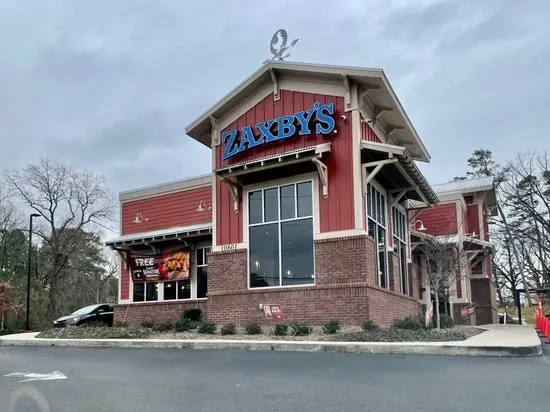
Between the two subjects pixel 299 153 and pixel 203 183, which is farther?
pixel 203 183

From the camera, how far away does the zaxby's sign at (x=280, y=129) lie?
18.5 metres

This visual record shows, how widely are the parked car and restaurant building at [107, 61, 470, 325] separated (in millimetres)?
8453

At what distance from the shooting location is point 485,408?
263 inches

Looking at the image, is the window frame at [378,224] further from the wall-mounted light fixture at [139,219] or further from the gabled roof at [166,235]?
the wall-mounted light fixture at [139,219]

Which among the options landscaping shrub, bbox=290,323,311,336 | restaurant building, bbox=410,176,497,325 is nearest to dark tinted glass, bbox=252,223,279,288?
landscaping shrub, bbox=290,323,311,336

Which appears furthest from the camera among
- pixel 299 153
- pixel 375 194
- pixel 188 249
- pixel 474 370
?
pixel 188 249

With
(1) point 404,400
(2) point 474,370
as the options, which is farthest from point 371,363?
(1) point 404,400

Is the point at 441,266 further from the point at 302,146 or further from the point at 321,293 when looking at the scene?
the point at 302,146

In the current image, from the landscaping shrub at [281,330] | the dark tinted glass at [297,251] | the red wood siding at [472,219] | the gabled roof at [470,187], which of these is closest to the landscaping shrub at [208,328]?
the landscaping shrub at [281,330]

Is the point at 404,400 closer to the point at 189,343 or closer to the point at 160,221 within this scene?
the point at 189,343

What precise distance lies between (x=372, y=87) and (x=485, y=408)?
1326 cm

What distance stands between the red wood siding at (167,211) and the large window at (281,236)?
728 cm

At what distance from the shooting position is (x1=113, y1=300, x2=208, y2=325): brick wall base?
23703 millimetres

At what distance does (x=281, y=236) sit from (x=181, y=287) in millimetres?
7918
